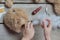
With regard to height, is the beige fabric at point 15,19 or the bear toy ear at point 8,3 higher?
the bear toy ear at point 8,3

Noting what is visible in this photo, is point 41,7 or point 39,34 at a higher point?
point 41,7

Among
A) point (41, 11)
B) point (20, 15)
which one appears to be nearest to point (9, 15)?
point (20, 15)

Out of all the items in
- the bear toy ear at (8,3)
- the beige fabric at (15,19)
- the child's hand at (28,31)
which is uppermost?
the bear toy ear at (8,3)

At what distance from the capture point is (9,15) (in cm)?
82

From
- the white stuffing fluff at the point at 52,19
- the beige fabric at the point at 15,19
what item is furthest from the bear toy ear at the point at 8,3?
the white stuffing fluff at the point at 52,19

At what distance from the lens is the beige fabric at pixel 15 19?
81cm

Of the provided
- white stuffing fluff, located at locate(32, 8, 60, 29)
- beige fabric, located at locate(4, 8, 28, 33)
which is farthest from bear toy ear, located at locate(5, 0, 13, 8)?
white stuffing fluff, located at locate(32, 8, 60, 29)

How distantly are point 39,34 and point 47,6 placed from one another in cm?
13

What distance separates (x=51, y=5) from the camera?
86 cm

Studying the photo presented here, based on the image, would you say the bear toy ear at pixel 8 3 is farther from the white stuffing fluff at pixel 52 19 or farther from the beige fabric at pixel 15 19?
the white stuffing fluff at pixel 52 19

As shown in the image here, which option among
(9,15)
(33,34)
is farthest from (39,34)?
(9,15)

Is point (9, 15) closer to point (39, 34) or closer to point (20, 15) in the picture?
point (20, 15)

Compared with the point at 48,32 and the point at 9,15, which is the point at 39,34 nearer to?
the point at 48,32

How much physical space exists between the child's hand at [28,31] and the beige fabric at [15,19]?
28 millimetres
